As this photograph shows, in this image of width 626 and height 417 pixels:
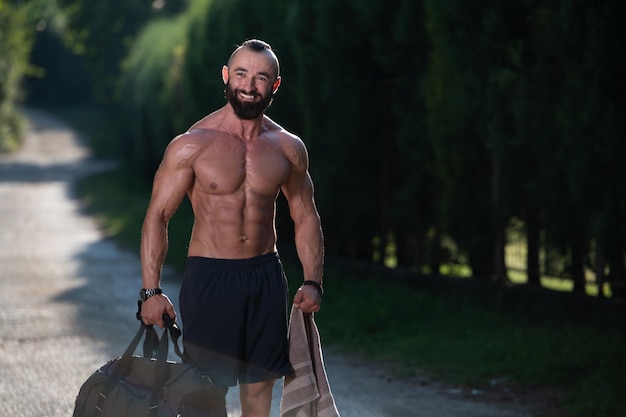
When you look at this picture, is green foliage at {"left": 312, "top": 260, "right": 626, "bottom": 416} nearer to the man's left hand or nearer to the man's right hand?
the man's left hand

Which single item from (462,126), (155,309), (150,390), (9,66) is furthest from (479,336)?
(9,66)

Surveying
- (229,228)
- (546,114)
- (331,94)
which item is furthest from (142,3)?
(229,228)

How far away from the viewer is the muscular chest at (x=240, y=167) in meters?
4.86

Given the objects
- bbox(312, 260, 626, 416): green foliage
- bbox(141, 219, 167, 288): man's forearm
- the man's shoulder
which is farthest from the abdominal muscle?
bbox(312, 260, 626, 416): green foliage

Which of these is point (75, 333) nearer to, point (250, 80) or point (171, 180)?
point (171, 180)

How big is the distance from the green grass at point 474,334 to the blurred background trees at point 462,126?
0.41 metres

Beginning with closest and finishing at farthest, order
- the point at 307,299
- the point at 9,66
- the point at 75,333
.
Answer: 1. the point at 307,299
2. the point at 75,333
3. the point at 9,66

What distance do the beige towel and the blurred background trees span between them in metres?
4.51

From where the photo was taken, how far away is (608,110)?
352 inches

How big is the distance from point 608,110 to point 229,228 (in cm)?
479

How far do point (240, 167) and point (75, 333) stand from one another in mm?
5859

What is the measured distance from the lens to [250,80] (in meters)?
4.82

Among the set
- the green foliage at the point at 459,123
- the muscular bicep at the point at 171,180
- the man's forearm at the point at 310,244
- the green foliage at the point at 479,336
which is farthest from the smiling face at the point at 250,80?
the green foliage at the point at 459,123

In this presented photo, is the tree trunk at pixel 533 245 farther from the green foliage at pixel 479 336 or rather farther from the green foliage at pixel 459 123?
the green foliage at pixel 479 336
